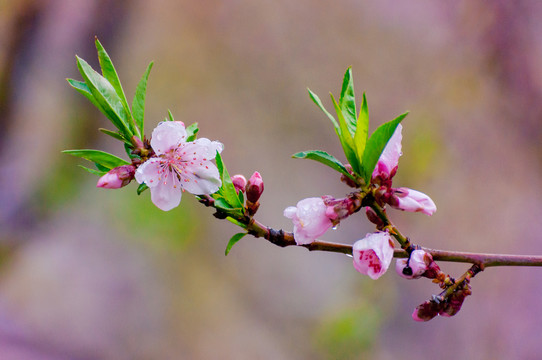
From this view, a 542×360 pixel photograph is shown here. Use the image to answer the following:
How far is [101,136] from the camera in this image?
189 centimetres

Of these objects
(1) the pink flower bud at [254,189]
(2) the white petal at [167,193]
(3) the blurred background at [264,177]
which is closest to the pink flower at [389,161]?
(1) the pink flower bud at [254,189]

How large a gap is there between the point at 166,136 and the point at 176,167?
0.05m

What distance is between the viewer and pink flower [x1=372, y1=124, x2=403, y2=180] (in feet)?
1.79

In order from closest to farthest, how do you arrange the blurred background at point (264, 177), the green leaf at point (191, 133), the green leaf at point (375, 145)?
the green leaf at point (375, 145)
the green leaf at point (191, 133)
the blurred background at point (264, 177)

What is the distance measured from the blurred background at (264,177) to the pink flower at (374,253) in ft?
4.32

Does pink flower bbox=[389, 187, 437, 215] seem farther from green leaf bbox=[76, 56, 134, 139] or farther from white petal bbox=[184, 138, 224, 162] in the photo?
green leaf bbox=[76, 56, 134, 139]

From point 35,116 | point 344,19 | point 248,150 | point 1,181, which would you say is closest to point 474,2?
point 344,19

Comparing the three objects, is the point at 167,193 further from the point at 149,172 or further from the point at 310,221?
the point at 310,221

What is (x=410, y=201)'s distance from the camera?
0.52 m

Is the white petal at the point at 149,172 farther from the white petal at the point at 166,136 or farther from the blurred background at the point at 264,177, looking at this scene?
the blurred background at the point at 264,177

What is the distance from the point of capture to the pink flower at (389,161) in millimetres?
547

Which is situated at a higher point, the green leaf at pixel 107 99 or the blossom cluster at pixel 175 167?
the green leaf at pixel 107 99

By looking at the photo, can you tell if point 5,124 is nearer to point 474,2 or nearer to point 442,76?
point 442,76

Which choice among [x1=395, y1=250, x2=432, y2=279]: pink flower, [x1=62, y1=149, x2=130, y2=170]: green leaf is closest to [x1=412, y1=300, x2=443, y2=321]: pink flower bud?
[x1=395, y1=250, x2=432, y2=279]: pink flower
